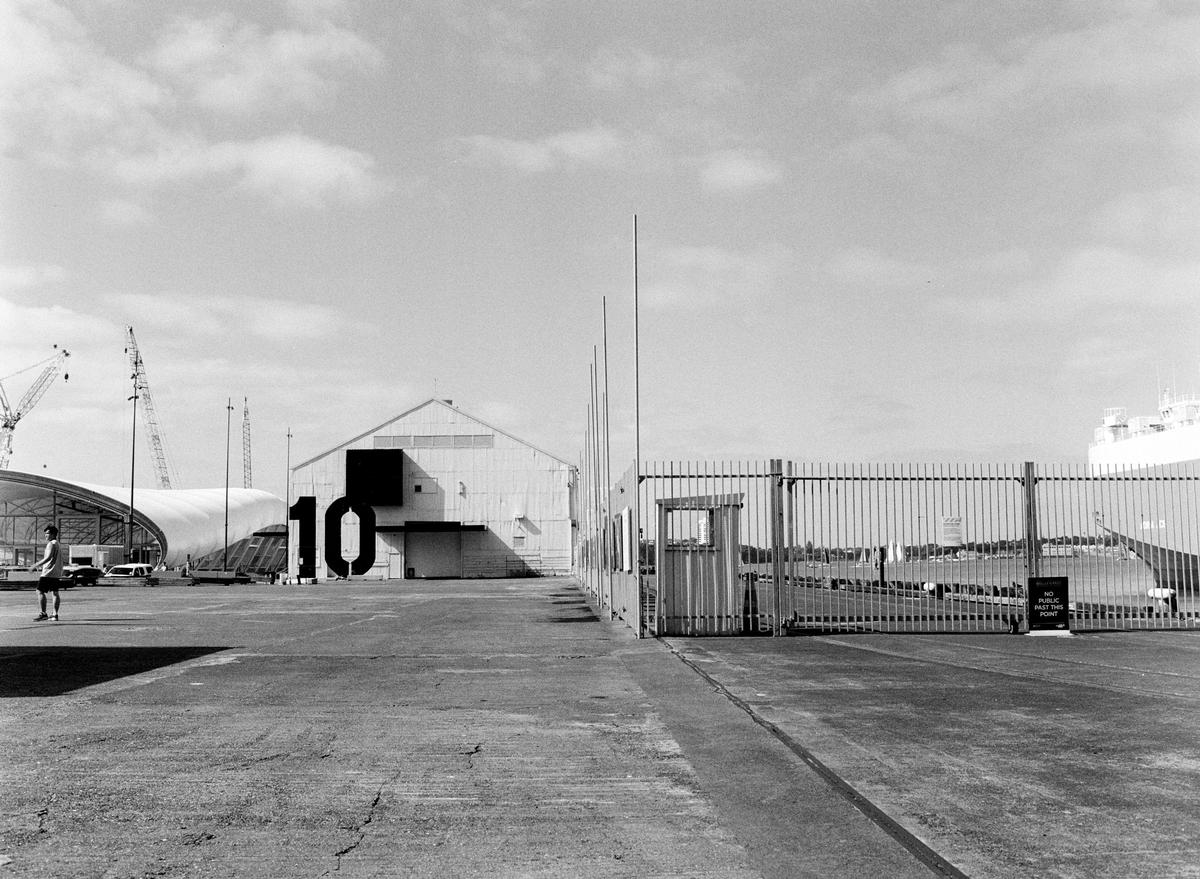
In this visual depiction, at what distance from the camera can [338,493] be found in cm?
7194

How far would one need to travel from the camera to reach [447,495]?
73.1 meters

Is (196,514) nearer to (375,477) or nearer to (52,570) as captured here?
(375,477)

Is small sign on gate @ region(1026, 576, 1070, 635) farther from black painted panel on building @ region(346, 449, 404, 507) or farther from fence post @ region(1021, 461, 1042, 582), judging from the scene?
black painted panel on building @ region(346, 449, 404, 507)

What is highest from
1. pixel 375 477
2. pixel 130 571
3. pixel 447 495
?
pixel 375 477

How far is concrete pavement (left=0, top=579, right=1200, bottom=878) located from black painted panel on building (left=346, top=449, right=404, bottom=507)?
5867cm

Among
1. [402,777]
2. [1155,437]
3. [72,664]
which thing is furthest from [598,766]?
[1155,437]

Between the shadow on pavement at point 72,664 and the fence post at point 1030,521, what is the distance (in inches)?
494

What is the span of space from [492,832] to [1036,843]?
256 centimetres

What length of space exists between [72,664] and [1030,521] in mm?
14246

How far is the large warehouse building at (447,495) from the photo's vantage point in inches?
2825

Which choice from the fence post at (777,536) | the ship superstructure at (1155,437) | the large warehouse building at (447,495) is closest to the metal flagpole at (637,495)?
the fence post at (777,536)

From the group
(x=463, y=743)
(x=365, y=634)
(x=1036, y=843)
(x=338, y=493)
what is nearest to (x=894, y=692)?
(x=463, y=743)

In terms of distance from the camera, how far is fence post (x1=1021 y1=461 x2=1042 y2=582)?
1736 cm

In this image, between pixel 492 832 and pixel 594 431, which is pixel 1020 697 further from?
pixel 594 431
